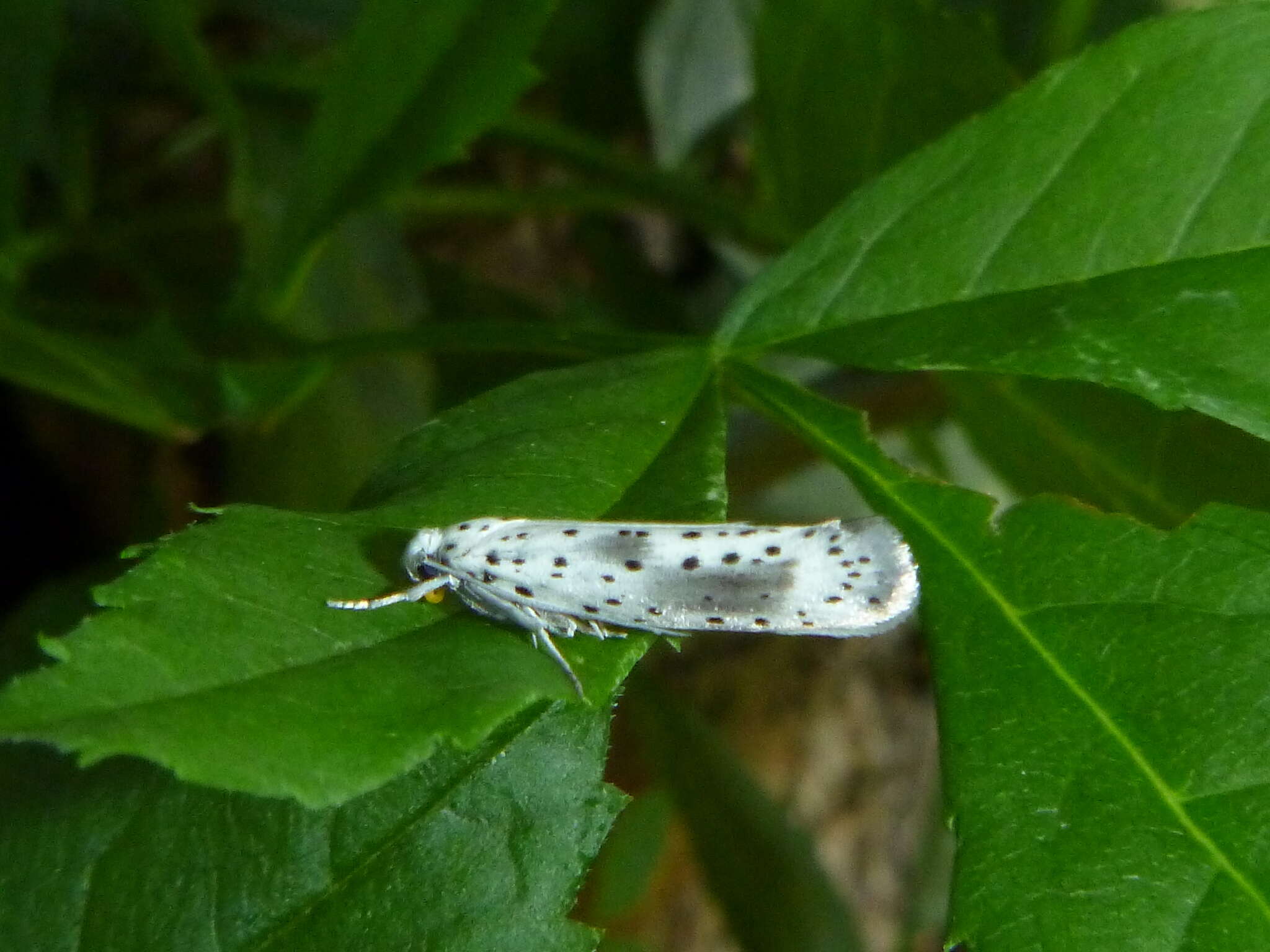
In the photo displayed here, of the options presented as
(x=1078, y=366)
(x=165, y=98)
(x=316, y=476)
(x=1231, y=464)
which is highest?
(x=1078, y=366)

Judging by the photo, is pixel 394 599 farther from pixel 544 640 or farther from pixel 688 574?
pixel 688 574

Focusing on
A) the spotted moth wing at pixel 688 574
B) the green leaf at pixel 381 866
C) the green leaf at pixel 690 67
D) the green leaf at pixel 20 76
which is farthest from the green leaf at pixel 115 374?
the green leaf at pixel 690 67

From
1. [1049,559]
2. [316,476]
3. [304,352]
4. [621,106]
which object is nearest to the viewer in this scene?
[1049,559]

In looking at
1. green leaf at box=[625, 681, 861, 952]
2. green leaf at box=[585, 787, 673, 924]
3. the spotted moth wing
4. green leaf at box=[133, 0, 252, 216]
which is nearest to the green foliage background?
the spotted moth wing

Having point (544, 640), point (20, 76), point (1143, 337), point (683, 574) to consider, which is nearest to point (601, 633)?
point (544, 640)

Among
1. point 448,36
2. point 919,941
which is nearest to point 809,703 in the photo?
point 919,941

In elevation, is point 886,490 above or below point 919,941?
above

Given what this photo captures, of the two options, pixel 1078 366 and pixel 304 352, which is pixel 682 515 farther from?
pixel 304 352
